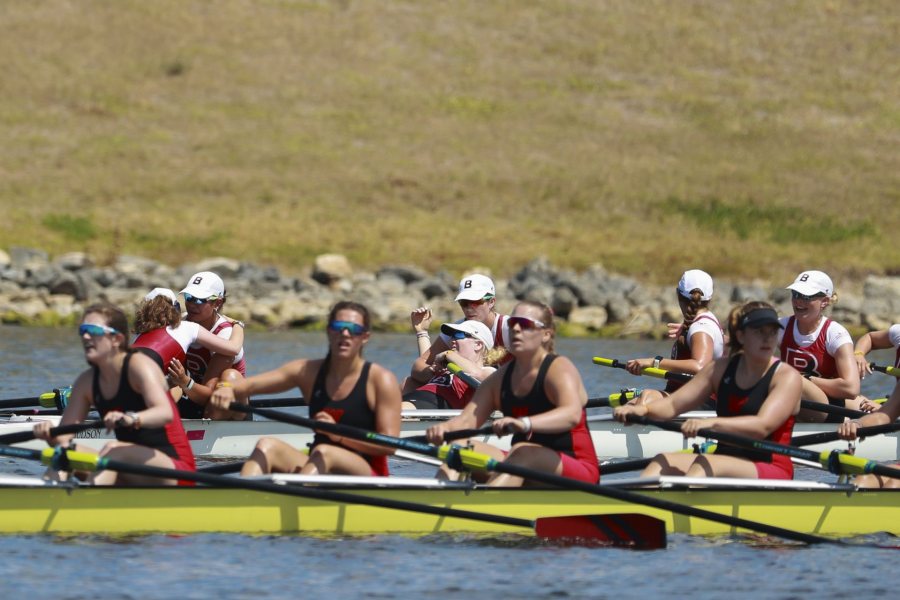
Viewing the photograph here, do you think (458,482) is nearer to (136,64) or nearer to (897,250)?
(897,250)

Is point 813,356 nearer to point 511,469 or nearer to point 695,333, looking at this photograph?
point 695,333

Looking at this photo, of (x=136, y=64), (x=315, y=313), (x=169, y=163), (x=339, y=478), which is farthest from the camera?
(x=136, y=64)

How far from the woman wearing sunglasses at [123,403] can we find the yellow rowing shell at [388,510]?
22 cm

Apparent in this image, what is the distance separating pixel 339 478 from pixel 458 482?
76 centimetres

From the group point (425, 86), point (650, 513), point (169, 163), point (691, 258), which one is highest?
point (425, 86)

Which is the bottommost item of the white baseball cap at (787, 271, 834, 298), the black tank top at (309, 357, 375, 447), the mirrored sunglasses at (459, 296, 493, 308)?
the black tank top at (309, 357, 375, 447)

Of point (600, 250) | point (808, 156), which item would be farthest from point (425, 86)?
point (600, 250)

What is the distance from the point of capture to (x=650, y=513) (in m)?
10.2

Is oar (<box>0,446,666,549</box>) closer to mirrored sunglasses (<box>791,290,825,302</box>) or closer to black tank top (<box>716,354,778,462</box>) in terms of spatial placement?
black tank top (<box>716,354,778,462</box>)

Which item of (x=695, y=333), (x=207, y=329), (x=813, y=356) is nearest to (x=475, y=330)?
(x=695, y=333)

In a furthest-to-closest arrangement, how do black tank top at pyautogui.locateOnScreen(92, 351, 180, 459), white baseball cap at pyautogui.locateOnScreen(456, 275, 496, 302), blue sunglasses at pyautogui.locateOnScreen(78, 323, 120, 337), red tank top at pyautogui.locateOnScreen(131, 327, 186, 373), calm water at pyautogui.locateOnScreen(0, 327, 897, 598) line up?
white baseball cap at pyautogui.locateOnScreen(456, 275, 496, 302), red tank top at pyautogui.locateOnScreen(131, 327, 186, 373), black tank top at pyautogui.locateOnScreen(92, 351, 180, 459), blue sunglasses at pyautogui.locateOnScreen(78, 323, 120, 337), calm water at pyautogui.locateOnScreen(0, 327, 897, 598)

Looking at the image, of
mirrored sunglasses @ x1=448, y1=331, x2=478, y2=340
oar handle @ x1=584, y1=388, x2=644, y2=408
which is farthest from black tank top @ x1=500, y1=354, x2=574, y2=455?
mirrored sunglasses @ x1=448, y1=331, x2=478, y2=340

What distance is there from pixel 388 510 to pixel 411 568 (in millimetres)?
691

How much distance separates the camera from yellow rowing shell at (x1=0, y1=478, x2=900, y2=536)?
31.6 ft
